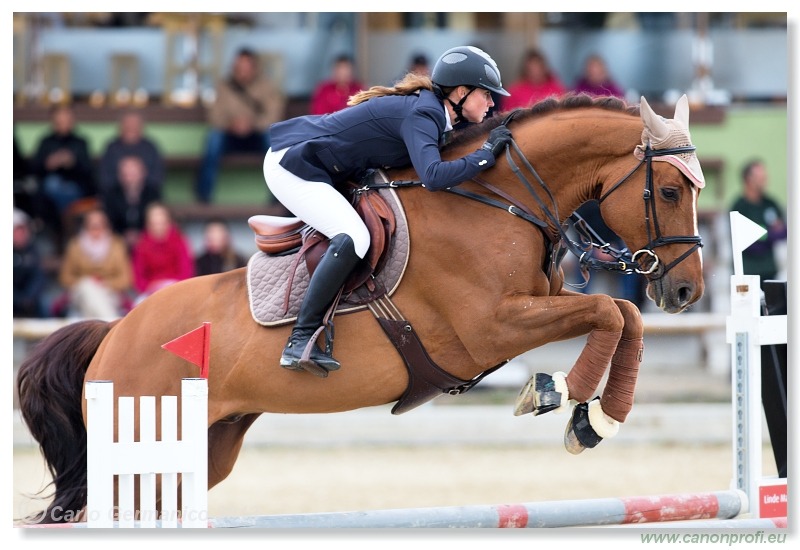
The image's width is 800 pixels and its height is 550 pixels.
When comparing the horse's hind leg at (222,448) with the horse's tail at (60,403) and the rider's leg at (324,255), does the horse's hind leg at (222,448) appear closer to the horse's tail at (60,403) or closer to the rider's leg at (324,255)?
the horse's tail at (60,403)

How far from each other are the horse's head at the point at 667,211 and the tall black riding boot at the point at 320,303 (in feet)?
3.62

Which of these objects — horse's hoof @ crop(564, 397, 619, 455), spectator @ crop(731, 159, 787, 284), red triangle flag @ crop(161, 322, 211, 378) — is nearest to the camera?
red triangle flag @ crop(161, 322, 211, 378)

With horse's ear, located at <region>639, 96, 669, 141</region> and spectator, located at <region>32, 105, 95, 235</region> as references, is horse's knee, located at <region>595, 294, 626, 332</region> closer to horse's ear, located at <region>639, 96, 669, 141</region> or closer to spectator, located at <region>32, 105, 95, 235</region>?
horse's ear, located at <region>639, 96, 669, 141</region>

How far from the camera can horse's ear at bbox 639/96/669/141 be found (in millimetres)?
4012

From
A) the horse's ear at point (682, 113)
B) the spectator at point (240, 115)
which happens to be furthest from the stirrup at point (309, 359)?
the spectator at point (240, 115)

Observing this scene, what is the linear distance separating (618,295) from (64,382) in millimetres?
6625

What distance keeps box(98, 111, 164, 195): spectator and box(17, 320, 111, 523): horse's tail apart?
5496 mm

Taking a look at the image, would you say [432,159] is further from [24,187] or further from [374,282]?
[24,187]

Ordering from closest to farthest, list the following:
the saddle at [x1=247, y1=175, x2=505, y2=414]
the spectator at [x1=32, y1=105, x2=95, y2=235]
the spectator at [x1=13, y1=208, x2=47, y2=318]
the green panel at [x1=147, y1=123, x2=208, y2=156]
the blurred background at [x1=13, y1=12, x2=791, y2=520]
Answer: the saddle at [x1=247, y1=175, x2=505, y2=414]
the spectator at [x1=13, y1=208, x2=47, y2=318]
the spectator at [x1=32, y1=105, x2=95, y2=235]
the blurred background at [x1=13, y1=12, x2=791, y2=520]
the green panel at [x1=147, y1=123, x2=208, y2=156]

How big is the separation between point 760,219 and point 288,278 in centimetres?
627

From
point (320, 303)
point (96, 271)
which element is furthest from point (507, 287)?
point (96, 271)


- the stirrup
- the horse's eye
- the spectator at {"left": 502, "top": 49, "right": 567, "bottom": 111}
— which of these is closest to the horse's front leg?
the horse's eye

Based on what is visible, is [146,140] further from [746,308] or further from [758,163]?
[746,308]
